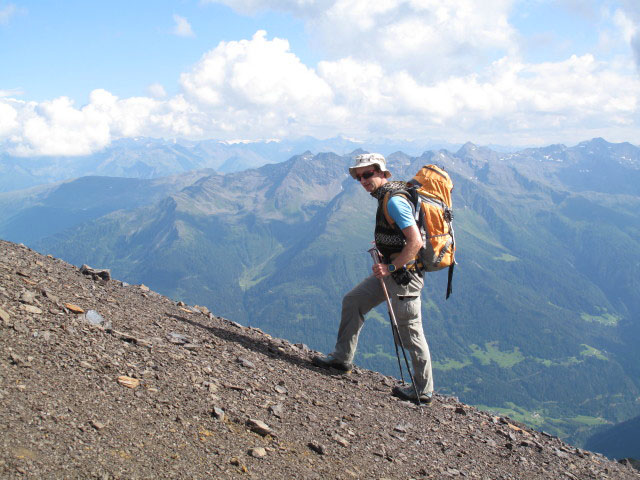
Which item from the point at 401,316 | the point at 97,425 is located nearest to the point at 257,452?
the point at 97,425

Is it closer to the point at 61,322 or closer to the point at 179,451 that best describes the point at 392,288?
the point at 179,451

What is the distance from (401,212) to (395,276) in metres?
1.44

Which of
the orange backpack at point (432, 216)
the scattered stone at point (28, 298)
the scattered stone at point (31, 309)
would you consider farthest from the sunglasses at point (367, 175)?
the scattered stone at point (28, 298)

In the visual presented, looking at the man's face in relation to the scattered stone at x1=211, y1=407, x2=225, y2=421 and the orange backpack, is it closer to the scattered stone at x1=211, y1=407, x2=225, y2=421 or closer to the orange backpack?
the orange backpack

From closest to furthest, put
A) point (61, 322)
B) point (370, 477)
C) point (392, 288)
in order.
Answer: point (370, 477) → point (61, 322) → point (392, 288)

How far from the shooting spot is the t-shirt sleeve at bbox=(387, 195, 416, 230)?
327 inches

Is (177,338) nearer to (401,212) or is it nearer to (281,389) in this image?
(281,389)

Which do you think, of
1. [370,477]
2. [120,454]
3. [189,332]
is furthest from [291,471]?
[189,332]

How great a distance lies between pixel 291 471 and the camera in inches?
235

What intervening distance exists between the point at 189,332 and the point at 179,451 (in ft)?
17.3

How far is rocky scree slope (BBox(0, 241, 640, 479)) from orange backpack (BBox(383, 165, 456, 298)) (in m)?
3.34

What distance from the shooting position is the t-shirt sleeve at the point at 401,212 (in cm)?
830

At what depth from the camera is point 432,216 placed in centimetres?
871

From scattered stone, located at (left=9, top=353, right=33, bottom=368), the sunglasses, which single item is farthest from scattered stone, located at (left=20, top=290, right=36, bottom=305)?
the sunglasses
